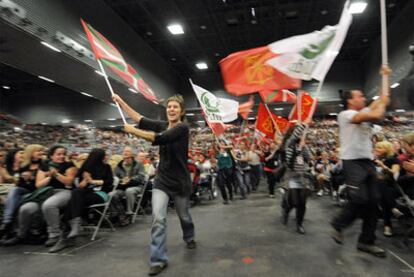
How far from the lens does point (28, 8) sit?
672 cm

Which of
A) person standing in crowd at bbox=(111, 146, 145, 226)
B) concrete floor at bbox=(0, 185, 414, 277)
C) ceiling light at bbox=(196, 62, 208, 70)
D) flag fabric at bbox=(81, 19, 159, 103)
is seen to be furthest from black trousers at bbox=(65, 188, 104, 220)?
ceiling light at bbox=(196, 62, 208, 70)

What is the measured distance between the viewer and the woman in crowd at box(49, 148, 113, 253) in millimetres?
3862

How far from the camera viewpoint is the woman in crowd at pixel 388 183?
3713mm

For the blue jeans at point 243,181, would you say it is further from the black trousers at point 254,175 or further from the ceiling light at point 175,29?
the ceiling light at point 175,29

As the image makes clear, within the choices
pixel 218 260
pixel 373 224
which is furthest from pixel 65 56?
pixel 373 224

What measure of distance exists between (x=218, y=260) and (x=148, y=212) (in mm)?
3604

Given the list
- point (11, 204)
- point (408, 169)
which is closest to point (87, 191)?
point (11, 204)

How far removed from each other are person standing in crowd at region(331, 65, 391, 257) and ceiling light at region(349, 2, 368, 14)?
30.9 feet

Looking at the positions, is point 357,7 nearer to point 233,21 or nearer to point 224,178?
point 233,21

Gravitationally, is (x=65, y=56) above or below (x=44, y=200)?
above

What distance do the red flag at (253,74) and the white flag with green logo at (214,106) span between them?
73.0 inches

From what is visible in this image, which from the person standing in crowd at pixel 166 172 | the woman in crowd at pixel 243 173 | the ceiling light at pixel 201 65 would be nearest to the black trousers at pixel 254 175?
the woman in crowd at pixel 243 173

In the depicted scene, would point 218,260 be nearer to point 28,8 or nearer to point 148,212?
point 148,212

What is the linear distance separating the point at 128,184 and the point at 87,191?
1.26m
